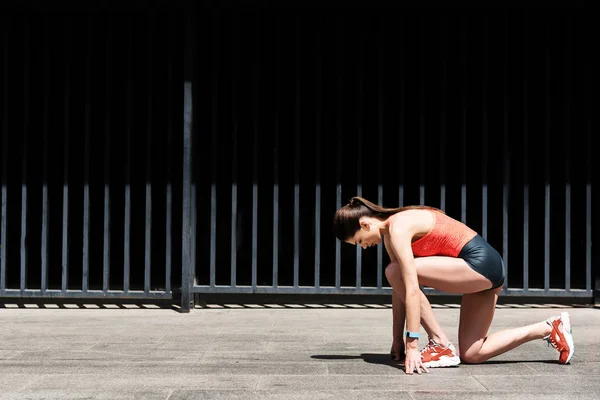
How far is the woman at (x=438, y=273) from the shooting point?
16.0 feet

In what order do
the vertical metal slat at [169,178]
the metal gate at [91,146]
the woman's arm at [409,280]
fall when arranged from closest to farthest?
the woman's arm at [409,280], the vertical metal slat at [169,178], the metal gate at [91,146]

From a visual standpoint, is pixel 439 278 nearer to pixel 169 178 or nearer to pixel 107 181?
pixel 169 178

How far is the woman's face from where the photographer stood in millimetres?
4918

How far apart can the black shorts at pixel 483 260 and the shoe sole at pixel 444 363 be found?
0.52m

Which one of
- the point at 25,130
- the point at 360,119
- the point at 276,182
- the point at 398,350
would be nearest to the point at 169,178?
the point at 276,182

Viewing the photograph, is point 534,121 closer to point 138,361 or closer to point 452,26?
point 452,26

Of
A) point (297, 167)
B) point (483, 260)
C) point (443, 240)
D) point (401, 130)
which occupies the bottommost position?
point (483, 260)

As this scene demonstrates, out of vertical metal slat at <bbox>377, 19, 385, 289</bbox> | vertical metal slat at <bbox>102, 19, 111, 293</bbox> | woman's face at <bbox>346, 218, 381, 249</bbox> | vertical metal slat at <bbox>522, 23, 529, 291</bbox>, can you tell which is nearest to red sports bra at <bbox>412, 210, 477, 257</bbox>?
woman's face at <bbox>346, 218, 381, 249</bbox>

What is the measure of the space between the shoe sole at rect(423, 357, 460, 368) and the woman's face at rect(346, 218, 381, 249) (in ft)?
2.69

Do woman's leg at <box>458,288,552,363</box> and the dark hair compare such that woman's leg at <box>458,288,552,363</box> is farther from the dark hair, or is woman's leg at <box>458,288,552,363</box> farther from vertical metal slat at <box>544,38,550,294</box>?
vertical metal slat at <box>544,38,550,294</box>

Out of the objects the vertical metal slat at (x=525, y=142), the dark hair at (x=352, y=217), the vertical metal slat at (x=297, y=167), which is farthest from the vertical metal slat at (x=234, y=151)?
the dark hair at (x=352, y=217)

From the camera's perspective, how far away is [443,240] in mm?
5051

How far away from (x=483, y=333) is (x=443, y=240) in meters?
0.65

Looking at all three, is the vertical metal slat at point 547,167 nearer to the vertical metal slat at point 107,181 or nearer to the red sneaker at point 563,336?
the red sneaker at point 563,336
